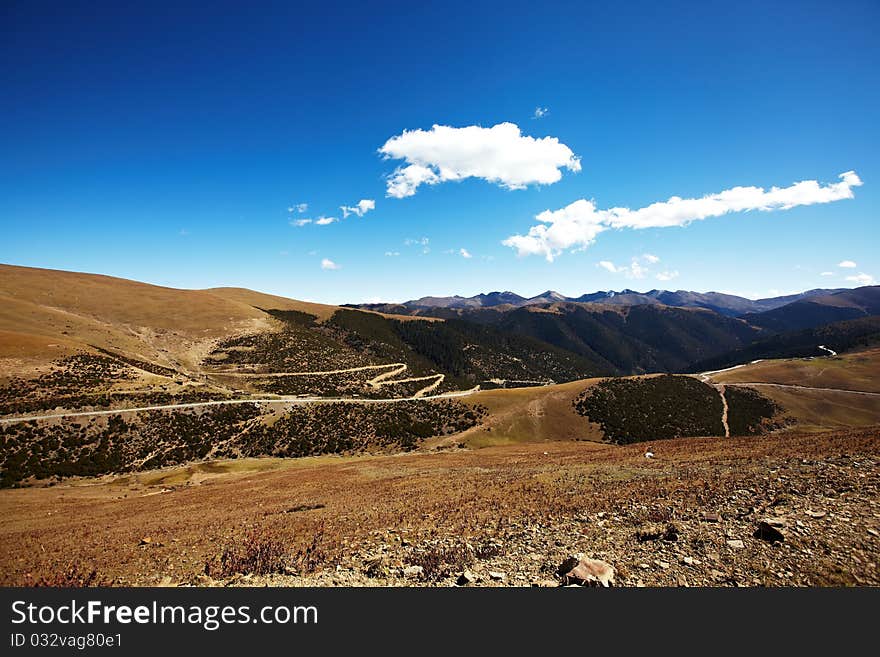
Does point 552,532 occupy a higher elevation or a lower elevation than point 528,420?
higher

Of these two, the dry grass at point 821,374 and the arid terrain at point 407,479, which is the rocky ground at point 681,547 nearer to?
the arid terrain at point 407,479

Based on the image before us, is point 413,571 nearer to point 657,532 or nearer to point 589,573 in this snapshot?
point 589,573

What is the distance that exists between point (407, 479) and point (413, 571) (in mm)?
16211

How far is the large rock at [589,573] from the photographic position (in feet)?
25.5

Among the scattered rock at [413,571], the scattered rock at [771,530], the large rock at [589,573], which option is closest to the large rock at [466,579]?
the scattered rock at [413,571]

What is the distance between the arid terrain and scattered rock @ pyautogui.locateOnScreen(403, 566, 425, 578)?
0.07 m

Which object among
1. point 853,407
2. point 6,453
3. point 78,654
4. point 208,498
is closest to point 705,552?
point 78,654

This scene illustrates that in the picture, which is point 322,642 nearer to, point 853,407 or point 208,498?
point 208,498

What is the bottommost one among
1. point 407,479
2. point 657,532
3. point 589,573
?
point 407,479

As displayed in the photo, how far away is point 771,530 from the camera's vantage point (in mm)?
8875

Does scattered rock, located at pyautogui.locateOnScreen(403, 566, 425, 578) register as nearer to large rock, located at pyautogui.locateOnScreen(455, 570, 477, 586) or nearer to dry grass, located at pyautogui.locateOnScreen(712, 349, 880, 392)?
large rock, located at pyautogui.locateOnScreen(455, 570, 477, 586)

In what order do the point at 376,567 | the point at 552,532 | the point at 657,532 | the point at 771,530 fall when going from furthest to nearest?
the point at 552,532 → the point at 657,532 → the point at 376,567 → the point at 771,530

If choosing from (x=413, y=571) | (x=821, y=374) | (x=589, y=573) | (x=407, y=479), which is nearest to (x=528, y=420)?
(x=407, y=479)

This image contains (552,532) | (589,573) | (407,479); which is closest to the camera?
(589,573)
